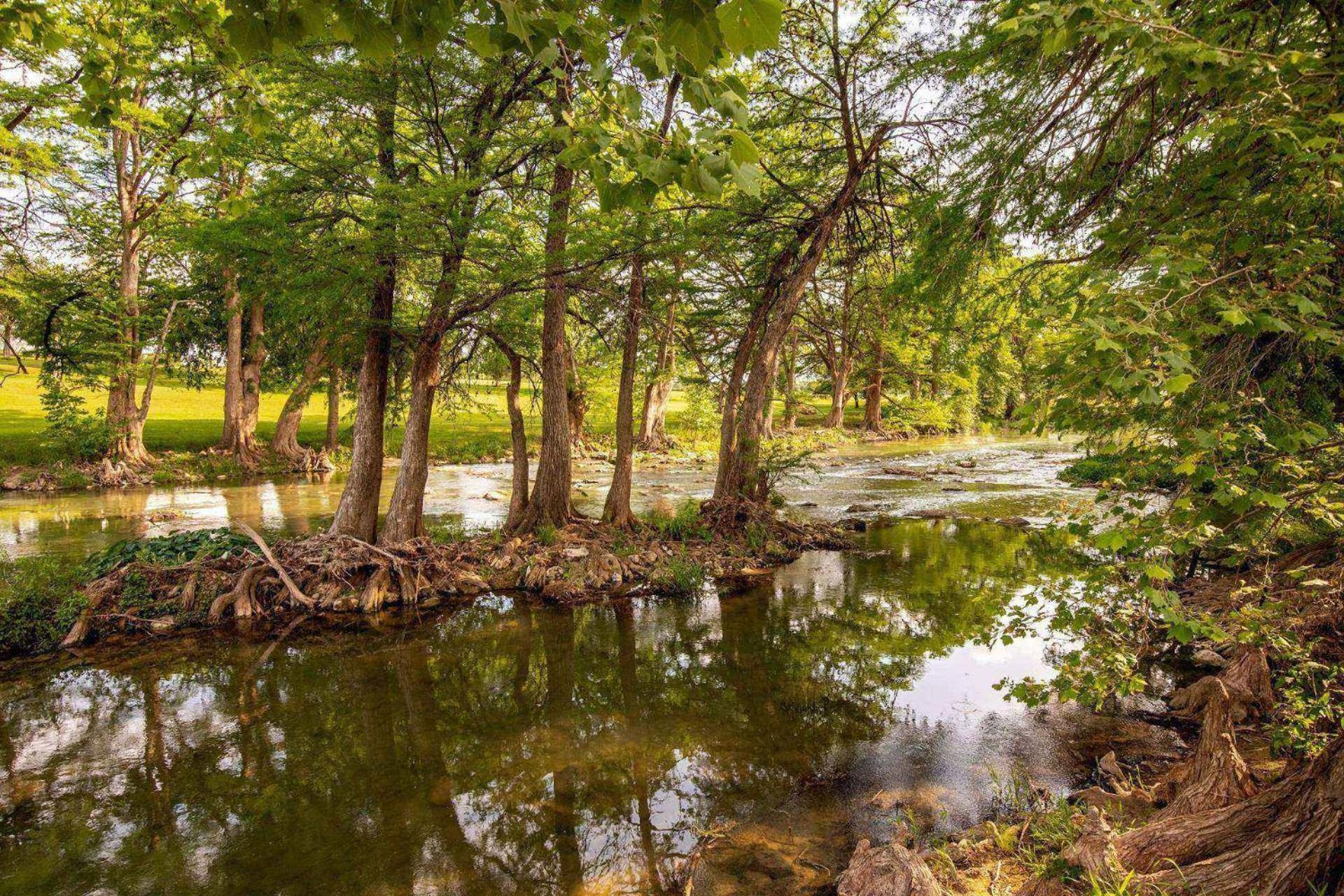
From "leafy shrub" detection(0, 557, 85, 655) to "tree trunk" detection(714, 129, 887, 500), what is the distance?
35.1 ft

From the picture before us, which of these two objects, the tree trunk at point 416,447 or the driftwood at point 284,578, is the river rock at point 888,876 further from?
the tree trunk at point 416,447

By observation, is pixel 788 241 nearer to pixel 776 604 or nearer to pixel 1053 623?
pixel 776 604

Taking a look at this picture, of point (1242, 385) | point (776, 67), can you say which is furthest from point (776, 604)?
point (776, 67)

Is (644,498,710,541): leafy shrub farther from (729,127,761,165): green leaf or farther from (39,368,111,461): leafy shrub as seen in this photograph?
(39,368,111,461): leafy shrub

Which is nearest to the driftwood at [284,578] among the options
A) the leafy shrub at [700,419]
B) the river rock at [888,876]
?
the river rock at [888,876]

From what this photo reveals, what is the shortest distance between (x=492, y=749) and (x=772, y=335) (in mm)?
9283

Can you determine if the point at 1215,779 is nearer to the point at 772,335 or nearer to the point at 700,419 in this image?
the point at 772,335

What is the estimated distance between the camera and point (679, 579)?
10750 millimetres

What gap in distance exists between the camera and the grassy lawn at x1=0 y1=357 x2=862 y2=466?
21.9m

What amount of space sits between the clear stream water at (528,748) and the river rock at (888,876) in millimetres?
342

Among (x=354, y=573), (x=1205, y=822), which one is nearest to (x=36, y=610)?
(x=354, y=573)

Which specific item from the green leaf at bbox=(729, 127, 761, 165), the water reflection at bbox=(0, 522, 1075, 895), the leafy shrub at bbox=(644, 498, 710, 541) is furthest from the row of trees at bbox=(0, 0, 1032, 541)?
the water reflection at bbox=(0, 522, 1075, 895)

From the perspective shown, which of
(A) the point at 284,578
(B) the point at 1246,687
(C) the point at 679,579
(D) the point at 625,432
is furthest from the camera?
(D) the point at 625,432

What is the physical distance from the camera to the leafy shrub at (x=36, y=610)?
316 inches
